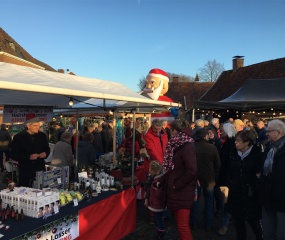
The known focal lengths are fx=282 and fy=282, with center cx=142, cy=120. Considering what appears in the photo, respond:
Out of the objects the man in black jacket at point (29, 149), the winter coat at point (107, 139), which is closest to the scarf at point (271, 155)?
the man in black jacket at point (29, 149)

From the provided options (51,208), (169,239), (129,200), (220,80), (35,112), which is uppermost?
(220,80)

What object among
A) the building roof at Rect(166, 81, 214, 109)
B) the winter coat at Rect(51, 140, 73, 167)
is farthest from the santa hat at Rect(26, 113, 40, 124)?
the building roof at Rect(166, 81, 214, 109)

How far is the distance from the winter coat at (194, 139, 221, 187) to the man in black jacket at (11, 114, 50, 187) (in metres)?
2.19

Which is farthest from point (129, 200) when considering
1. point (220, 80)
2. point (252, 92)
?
point (220, 80)

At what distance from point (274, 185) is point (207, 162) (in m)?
1.49

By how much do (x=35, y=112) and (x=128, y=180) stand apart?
166cm

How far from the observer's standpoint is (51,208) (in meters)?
2.76

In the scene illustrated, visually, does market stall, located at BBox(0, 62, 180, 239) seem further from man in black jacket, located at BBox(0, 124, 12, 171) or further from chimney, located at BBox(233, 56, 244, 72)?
chimney, located at BBox(233, 56, 244, 72)

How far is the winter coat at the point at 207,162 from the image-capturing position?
3.98 m

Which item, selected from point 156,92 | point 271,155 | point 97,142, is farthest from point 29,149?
point 156,92

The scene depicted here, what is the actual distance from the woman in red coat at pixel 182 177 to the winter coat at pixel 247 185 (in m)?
0.46

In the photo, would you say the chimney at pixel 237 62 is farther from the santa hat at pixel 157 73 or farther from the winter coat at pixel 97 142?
the winter coat at pixel 97 142

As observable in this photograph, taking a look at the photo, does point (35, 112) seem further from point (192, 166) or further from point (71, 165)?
point (192, 166)

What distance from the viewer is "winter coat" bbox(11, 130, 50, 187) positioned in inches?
148
